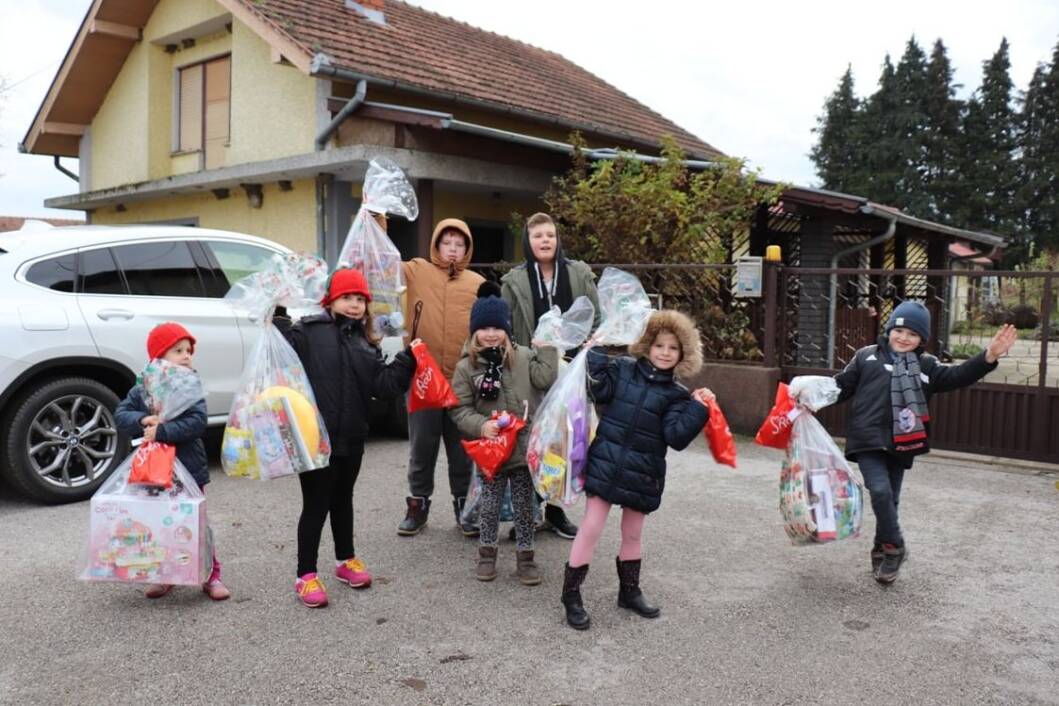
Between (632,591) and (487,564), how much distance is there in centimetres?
76

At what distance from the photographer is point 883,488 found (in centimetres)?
395

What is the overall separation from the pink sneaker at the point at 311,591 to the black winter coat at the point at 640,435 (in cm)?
127

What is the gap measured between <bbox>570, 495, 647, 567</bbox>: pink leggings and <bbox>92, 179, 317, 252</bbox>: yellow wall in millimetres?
7872

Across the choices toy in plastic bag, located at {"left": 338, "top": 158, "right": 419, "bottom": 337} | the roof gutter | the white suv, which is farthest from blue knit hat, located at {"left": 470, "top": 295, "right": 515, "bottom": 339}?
the roof gutter

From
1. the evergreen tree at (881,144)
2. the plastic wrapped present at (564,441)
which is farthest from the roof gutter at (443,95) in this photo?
the evergreen tree at (881,144)

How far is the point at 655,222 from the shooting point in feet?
28.1

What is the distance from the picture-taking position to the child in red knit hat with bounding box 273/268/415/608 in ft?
11.9

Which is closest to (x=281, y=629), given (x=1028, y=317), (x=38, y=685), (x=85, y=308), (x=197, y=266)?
(x=38, y=685)

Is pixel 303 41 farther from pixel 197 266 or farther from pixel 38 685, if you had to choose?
pixel 38 685

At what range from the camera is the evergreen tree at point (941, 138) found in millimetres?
43844

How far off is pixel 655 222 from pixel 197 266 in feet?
15.2

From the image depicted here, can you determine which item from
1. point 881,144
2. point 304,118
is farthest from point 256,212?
point 881,144

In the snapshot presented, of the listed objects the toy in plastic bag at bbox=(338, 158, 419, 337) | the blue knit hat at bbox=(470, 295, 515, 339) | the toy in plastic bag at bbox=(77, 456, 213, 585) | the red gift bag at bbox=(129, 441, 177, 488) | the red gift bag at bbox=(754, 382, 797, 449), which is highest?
the toy in plastic bag at bbox=(338, 158, 419, 337)

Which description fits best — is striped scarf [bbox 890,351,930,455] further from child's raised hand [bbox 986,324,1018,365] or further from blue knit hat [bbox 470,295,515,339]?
blue knit hat [bbox 470,295,515,339]
